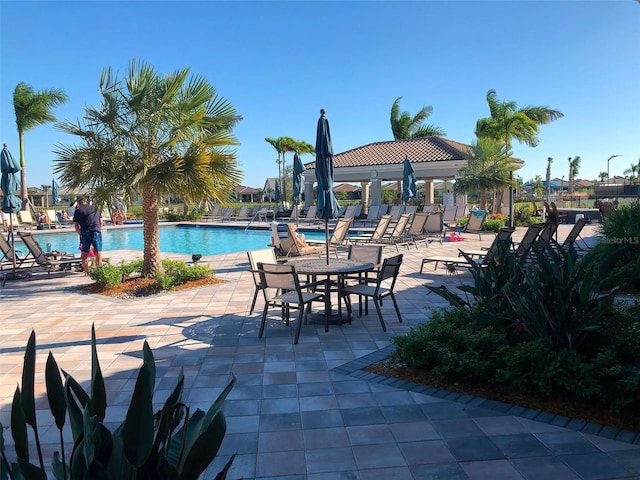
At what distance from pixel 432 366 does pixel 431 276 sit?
518 cm

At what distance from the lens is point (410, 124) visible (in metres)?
33.9

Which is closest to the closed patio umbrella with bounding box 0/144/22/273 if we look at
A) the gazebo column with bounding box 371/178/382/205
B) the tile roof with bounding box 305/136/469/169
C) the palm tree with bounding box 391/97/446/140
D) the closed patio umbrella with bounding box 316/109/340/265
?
the closed patio umbrella with bounding box 316/109/340/265

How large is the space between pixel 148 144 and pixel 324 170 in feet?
10.8

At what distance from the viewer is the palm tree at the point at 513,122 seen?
75.9 ft

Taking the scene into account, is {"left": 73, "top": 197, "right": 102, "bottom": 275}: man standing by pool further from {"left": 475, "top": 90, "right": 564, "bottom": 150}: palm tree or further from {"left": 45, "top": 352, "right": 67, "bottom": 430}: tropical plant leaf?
{"left": 475, "top": 90, "right": 564, "bottom": 150}: palm tree

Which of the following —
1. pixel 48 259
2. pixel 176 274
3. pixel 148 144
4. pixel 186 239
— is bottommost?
pixel 186 239

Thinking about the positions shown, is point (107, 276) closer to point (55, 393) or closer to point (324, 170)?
point (324, 170)

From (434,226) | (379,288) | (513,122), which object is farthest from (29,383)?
(513,122)

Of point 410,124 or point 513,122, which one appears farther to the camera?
point 410,124

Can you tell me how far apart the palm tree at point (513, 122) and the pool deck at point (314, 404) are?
1911cm

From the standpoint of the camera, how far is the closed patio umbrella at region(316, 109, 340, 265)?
6.89 m

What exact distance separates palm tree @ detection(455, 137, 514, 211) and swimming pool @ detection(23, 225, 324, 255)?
6924mm

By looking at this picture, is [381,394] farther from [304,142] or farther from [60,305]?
[304,142]

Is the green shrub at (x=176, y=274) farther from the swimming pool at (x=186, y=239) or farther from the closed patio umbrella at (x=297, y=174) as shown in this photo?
the closed patio umbrella at (x=297, y=174)
